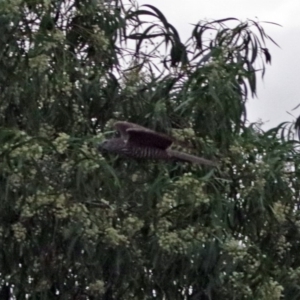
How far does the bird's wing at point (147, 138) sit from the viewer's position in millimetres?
4496

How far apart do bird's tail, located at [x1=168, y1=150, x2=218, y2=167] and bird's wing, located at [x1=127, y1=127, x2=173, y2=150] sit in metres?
0.09

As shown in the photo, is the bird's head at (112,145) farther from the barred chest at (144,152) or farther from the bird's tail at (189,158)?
the bird's tail at (189,158)

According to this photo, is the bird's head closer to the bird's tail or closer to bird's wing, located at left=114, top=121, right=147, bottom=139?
bird's wing, located at left=114, top=121, right=147, bottom=139

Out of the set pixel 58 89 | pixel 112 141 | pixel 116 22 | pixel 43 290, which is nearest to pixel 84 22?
pixel 116 22

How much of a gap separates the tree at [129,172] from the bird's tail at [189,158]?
6 centimetres

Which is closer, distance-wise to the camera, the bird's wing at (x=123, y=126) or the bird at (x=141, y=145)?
the bird at (x=141, y=145)

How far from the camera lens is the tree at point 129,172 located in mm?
4438

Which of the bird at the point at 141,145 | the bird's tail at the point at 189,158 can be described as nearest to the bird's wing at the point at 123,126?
the bird at the point at 141,145

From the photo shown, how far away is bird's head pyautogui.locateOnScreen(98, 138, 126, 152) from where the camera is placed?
14.9 feet

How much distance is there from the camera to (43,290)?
4.70 m

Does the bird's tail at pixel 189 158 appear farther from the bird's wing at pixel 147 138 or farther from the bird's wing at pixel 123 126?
the bird's wing at pixel 123 126

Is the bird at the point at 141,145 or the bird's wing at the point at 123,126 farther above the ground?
the bird's wing at the point at 123,126

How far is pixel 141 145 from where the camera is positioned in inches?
183

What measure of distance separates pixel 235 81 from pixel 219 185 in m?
0.54
